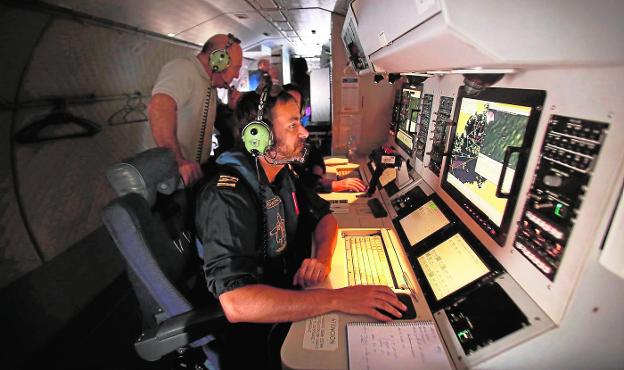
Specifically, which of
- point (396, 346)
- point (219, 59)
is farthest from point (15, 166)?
point (396, 346)

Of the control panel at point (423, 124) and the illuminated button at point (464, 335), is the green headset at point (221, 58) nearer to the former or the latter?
the control panel at point (423, 124)

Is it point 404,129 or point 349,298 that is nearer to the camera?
point 349,298

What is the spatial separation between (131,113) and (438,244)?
3.92 meters

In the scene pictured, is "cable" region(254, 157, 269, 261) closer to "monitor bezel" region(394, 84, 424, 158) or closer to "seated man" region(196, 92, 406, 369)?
"seated man" region(196, 92, 406, 369)

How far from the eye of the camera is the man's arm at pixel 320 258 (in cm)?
124

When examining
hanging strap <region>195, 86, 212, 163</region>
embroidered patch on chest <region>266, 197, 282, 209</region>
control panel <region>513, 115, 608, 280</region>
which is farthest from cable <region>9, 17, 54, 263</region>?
control panel <region>513, 115, 608, 280</region>

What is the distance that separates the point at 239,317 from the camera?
105 cm

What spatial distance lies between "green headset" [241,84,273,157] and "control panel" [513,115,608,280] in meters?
1.02

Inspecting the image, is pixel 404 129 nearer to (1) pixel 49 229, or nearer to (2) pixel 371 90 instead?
(2) pixel 371 90

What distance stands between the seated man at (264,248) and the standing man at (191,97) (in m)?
0.91

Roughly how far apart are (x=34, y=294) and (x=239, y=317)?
2332 mm

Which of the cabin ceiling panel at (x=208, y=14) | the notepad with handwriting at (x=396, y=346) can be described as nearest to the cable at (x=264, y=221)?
the notepad with handwriting at (x=396, y=346)

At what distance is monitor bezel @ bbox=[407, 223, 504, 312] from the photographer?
1.03 metres

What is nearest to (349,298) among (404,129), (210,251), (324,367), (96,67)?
(324,367)
